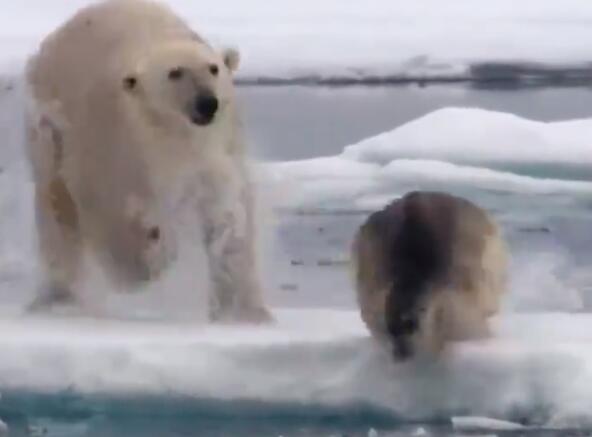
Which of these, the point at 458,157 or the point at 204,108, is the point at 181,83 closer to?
the point at 204,108

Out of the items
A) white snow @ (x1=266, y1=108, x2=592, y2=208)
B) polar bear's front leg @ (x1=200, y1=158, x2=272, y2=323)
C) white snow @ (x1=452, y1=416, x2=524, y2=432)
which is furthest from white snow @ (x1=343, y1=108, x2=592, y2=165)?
white snow @ (x1=452, y1=416, x2=524, y2=432)

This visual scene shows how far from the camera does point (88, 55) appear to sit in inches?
43.5

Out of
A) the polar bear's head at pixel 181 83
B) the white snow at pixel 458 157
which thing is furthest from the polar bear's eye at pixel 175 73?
the white snow at pixel 458 157

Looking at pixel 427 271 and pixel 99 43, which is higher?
pixel 99 43

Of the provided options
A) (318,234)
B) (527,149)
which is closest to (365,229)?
(318,234)

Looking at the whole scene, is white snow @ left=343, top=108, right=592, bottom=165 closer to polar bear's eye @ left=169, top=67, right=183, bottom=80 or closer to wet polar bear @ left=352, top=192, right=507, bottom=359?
wet polar bear @ left=352, top=192, right=507, bottom=359

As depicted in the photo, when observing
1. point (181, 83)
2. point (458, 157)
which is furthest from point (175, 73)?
point (458, 157)

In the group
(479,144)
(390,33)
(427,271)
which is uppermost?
(390,33)

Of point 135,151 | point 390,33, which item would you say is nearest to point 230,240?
point 135,151

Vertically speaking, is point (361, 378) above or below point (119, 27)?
below

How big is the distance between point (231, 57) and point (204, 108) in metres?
0.05

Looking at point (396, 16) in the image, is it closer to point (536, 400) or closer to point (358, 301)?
point (358, 301)

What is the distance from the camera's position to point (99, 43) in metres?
1.10

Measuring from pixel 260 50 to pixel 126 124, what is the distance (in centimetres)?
14
